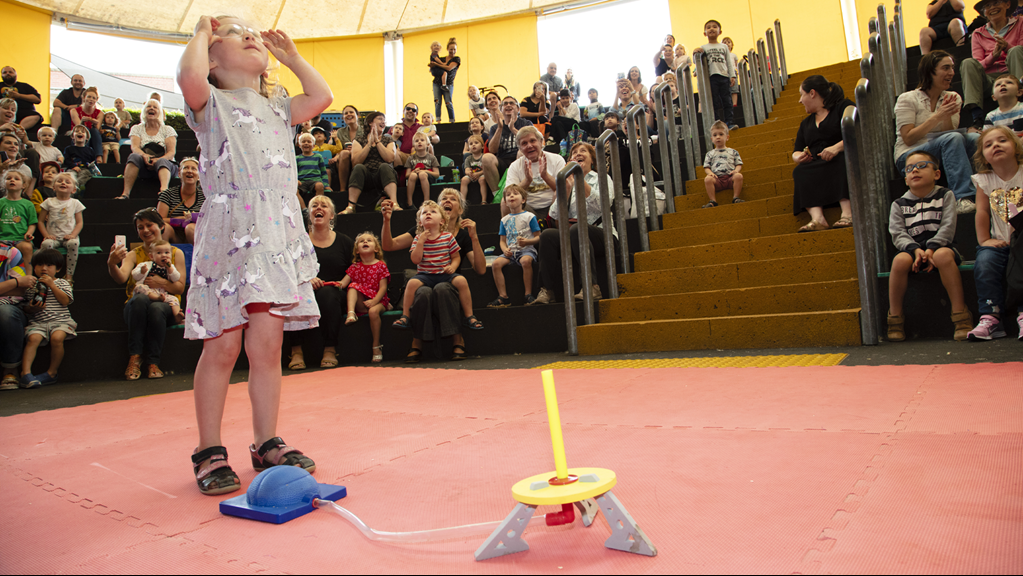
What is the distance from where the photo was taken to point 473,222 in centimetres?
486

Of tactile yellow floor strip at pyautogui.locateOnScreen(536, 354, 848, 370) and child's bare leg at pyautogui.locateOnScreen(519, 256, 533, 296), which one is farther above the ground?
child's bare leg at pyautogui.locateOnScreen(519, 256, 533, 296)

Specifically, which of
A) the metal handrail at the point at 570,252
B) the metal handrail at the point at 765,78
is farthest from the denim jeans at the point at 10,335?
the metal handrail at the point at 765,78

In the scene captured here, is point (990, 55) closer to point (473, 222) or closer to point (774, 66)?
point (774, 66)

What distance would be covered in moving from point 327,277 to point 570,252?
7.07 feet

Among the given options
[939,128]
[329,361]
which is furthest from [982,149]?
[329,361]

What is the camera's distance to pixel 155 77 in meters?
14.7

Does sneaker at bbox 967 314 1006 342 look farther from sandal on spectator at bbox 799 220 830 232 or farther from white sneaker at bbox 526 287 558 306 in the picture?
white sneaker at bbox 526 287 558 306

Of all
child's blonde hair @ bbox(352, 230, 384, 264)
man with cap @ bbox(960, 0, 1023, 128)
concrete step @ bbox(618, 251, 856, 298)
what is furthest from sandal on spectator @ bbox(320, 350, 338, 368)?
man with cap @ bbox(960, 0, 1023, 128)

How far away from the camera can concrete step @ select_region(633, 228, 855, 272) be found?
4.13 m

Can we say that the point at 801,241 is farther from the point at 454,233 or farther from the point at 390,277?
the point at 390,277

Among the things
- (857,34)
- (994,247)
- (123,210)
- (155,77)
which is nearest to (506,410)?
(994,247)

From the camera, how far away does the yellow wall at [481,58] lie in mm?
14863

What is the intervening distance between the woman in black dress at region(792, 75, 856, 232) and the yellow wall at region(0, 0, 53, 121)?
13932 millimetres

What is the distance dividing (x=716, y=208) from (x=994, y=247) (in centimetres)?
202
